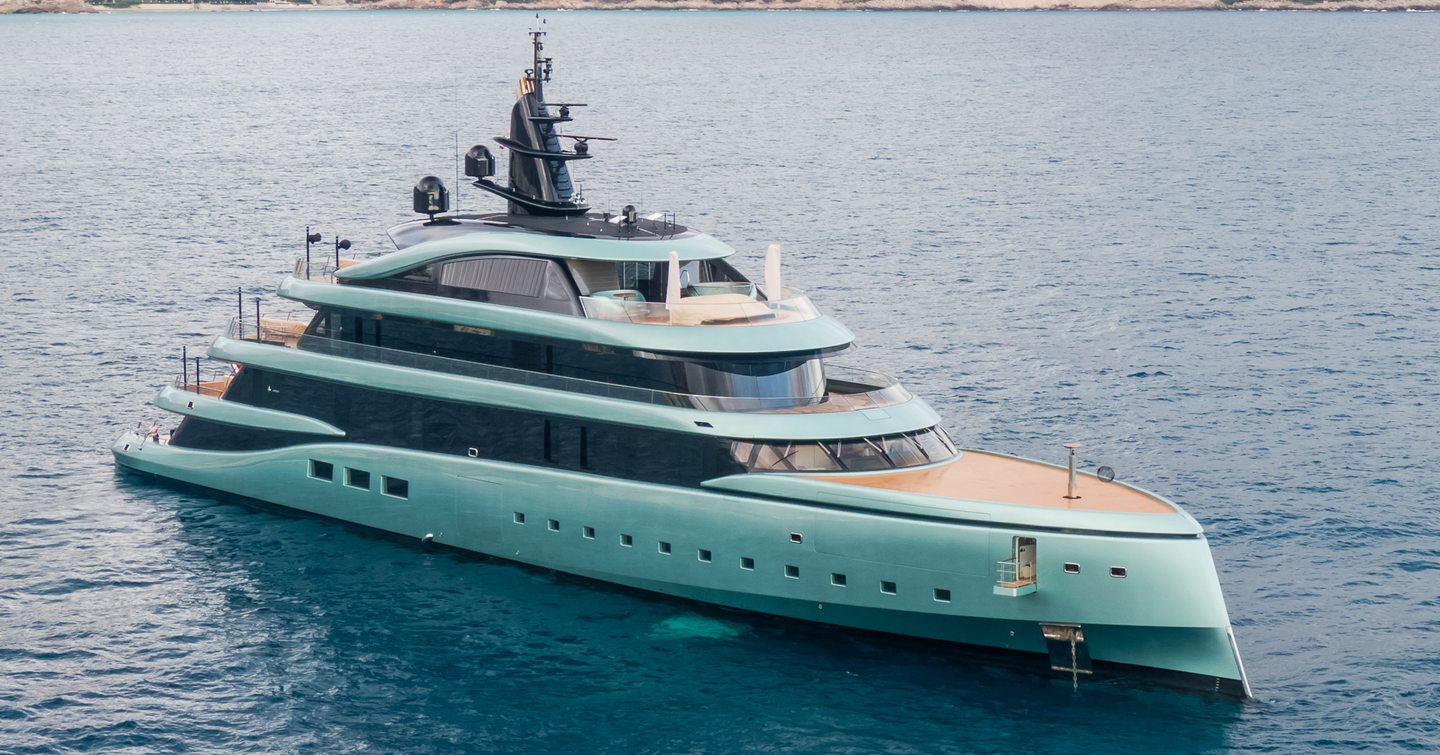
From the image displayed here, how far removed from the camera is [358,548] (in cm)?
4188

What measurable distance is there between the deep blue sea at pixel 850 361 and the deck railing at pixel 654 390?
4655 mm

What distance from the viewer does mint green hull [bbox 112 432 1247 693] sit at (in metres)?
33.5

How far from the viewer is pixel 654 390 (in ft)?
127

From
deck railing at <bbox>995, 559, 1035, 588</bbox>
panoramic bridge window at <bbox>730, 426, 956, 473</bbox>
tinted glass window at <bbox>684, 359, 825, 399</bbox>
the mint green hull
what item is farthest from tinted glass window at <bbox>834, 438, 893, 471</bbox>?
deck railing at <bbox>995, 559, 1035, 588</bbox>

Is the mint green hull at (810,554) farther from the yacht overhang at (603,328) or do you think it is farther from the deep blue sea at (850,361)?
the yacht overhang at (603,328)

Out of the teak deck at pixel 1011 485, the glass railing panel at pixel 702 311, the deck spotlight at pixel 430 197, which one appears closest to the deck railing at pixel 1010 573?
the teak deck at pixel 1011 485

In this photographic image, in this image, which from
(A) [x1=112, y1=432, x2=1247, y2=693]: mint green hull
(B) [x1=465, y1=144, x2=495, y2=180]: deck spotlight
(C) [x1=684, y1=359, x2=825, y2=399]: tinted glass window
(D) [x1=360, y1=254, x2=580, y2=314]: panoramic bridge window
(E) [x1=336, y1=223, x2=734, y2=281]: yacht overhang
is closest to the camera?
(A) [x1=112, y1=432, x2=1247, y2=693]: mint green hull

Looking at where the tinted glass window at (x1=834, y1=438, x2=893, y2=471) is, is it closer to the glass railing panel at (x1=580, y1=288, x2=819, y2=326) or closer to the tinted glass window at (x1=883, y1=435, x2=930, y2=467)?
the tinted glass window at (x1=883, y1=435, x2=930, y2=467)

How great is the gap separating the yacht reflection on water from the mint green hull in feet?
0.19

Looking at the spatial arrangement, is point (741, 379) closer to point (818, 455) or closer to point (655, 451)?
point (655, 451)

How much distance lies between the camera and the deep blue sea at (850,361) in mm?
33156

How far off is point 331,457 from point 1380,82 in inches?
6244

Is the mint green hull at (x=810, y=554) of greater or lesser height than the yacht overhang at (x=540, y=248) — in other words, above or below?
below

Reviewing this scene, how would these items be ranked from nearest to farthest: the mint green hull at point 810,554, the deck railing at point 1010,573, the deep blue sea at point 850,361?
1. the deep blue sea at point 850,361
2. the mint green hull at point 810,554
3. the deck railing at point 1010,573
